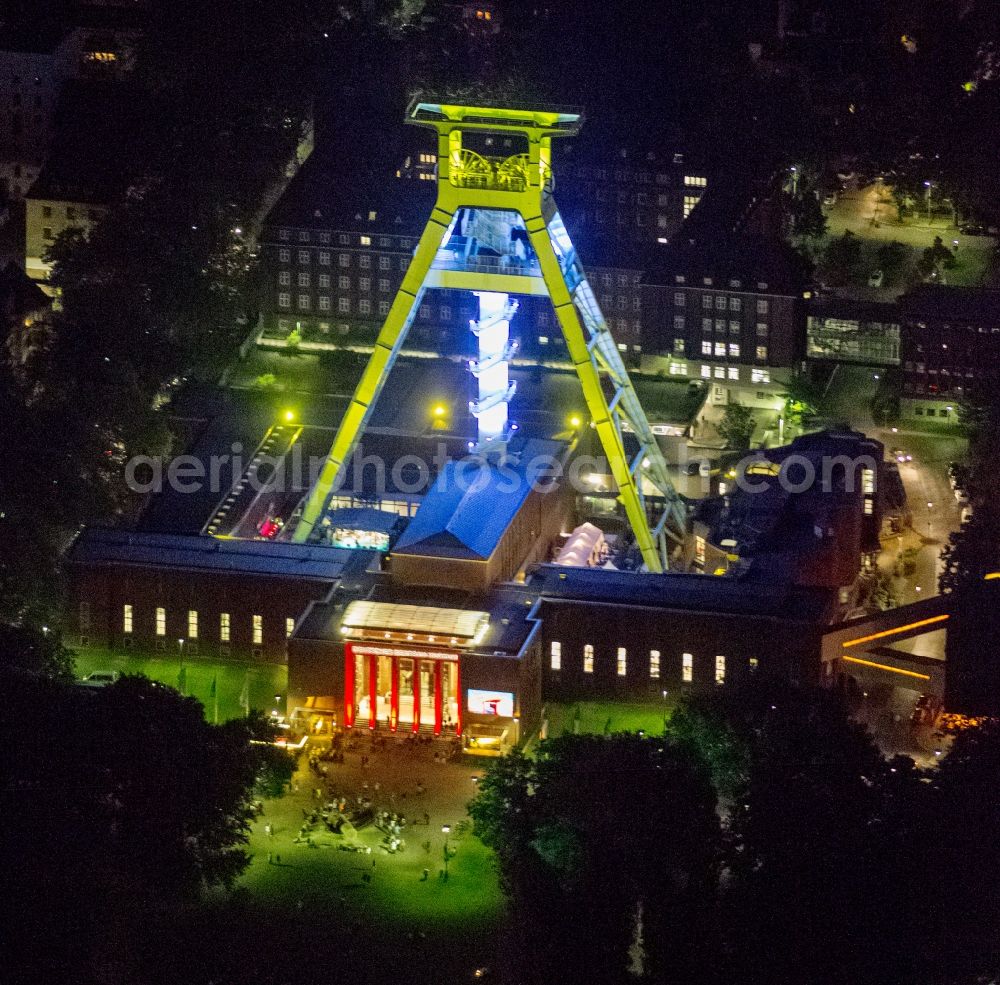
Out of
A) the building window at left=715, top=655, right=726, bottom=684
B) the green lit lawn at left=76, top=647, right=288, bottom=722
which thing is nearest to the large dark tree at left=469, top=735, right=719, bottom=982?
the building window at left=715, top=655, right=726, bottom=684

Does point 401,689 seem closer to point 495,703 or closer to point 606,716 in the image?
point 495,703

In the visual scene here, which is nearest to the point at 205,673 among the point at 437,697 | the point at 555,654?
the point at 437,697

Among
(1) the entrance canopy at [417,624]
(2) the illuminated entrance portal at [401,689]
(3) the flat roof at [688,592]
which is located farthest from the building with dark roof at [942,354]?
(2) the illuminated entrance portal at [401,689]

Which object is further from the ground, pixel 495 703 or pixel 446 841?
pixel 495 703

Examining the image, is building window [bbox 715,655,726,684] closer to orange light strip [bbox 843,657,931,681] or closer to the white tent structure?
orange light strip [bbox 843,657,931,681]

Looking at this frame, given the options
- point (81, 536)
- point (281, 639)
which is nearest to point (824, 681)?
point (281, 639)

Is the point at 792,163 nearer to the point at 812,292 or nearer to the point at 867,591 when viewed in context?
the point at 812,292

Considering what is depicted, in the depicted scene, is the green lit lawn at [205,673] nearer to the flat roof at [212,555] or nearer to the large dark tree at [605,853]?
the flat roof at [212,555]
